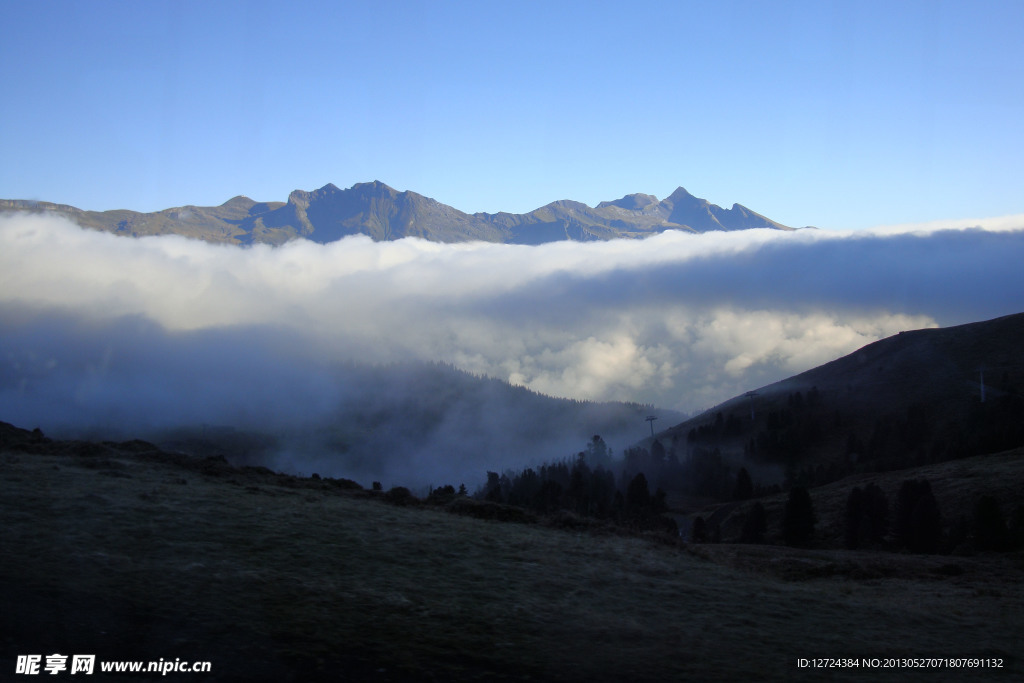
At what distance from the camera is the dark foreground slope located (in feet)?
49.8

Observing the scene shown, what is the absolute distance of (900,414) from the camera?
157750mm

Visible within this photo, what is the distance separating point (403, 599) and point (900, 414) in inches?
6449

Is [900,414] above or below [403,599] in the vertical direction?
above

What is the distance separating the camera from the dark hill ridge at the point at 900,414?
129500 mm

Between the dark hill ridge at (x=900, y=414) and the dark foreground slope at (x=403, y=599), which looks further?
the dark hill ridge at (x=900, y=414)

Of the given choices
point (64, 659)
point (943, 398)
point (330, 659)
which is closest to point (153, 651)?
point (64, 659)

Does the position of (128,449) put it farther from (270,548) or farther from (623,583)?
(623,583)

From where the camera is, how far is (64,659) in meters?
13.6

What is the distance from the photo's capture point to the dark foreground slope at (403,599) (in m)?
15.2

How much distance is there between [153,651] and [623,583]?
49.0ft

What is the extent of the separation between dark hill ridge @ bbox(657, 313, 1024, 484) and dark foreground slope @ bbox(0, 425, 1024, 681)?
104982 millimetres

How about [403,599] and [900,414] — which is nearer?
[403,599]

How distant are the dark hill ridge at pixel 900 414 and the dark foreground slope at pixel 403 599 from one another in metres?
105

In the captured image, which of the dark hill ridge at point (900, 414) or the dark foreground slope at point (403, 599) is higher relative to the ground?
the dark hill ridge at point (900, 414)
